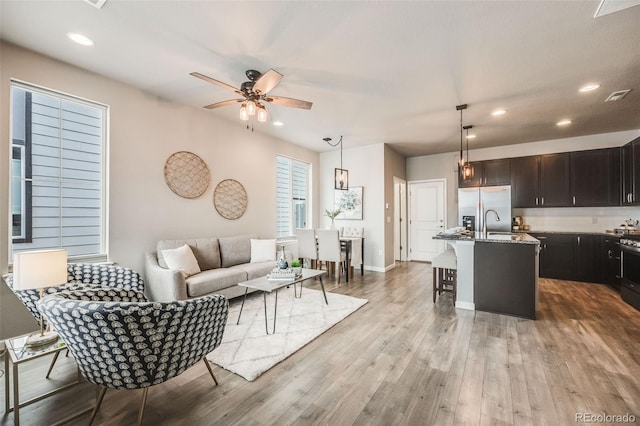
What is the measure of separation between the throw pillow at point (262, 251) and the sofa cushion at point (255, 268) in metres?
0.13

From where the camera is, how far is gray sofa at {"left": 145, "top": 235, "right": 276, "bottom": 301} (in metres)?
3.09

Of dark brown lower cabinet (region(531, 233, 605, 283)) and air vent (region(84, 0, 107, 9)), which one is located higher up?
air vent (region(84, 0, 107, 9))

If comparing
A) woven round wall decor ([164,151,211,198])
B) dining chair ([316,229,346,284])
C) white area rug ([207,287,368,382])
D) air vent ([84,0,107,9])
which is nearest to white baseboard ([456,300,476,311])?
white area rug ([207,287,368,382])

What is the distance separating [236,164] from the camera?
4766 mm

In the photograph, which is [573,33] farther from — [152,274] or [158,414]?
[152,274]

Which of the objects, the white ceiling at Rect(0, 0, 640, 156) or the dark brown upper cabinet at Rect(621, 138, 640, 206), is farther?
the dark brown upper cabinet at Rect(621, 138, 640, 206)

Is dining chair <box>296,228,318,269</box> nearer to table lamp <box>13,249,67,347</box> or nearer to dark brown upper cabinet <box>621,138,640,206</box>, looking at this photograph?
table lamp <box>13,249,67,347</box>

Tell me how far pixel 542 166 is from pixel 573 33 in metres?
3.94

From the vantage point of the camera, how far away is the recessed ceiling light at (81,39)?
2.40m

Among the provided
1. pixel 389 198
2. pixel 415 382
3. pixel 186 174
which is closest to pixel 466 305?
pixel 415 382

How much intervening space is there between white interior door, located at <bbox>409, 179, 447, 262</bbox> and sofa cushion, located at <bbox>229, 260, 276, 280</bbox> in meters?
4.26

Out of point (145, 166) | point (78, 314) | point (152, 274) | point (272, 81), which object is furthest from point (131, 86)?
point (78, 314)

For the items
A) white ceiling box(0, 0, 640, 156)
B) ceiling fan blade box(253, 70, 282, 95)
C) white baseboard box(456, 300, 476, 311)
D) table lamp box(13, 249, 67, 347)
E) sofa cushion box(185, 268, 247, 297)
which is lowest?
white baseboard box(456, 300, 476, 311)

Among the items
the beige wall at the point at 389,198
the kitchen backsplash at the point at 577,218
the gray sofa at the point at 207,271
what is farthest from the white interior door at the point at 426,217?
the gray sofa at the point at 207,271
